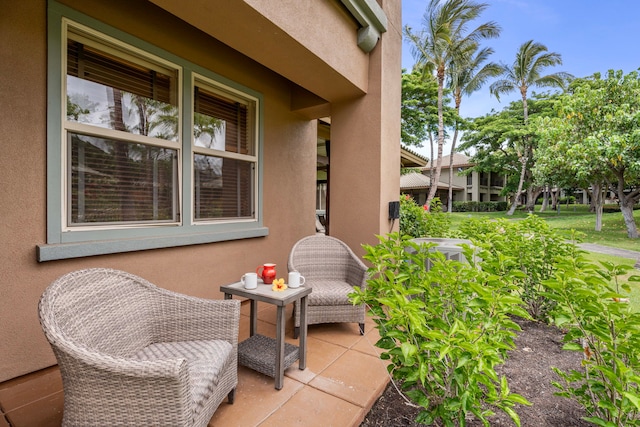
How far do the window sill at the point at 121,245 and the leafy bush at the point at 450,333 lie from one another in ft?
7.16

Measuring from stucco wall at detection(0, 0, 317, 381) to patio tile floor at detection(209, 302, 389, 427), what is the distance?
1.40 meters

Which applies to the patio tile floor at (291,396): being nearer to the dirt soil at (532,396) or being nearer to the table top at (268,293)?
the dirt soil at (532,396)

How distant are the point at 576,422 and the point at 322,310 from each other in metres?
2.03

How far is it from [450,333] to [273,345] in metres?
1.65

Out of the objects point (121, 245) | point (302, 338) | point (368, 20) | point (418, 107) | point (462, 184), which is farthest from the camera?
point (462, 184)

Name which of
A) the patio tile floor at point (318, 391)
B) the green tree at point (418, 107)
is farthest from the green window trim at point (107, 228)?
the green tree at point (418, 107)

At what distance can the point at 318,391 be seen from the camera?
2.17m

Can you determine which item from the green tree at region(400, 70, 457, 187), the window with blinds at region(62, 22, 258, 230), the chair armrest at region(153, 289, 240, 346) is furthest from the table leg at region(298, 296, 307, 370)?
the green tree at region(400, 70, 457, 187)

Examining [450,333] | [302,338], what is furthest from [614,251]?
[450,333]

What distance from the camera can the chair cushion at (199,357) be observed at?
1.56 meters

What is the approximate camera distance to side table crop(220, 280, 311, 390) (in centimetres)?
217

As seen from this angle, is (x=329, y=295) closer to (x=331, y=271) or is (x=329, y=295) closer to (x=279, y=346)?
(x=331, y=271)

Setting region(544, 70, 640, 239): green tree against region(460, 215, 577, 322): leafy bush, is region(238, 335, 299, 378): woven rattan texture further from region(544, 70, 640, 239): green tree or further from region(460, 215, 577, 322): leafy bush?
region(544, 70, 640, 239): green tree

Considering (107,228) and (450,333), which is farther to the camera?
(107,228)
